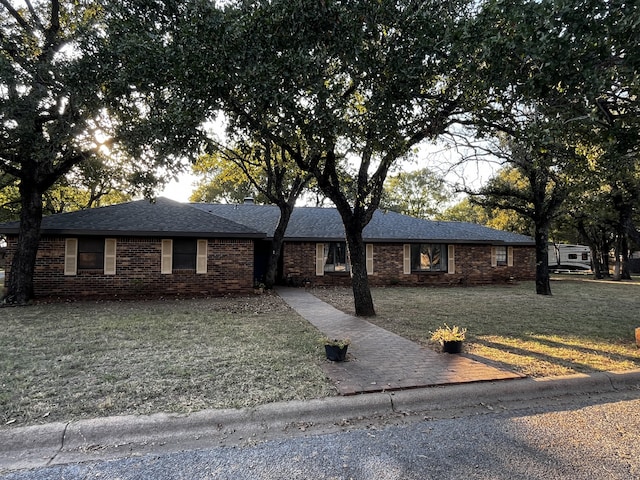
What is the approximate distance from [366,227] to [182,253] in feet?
29.1

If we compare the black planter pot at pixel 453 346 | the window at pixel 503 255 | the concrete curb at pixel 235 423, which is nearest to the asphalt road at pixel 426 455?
the concrete curb at pixel 235 423

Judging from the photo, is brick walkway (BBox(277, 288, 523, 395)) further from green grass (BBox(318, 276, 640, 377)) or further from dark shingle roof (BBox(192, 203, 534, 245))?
dark shingle roof (BBox(192, 203, 534, 245))

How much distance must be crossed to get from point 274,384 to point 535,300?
36.7 feet

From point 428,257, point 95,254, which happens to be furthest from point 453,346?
point 428,257

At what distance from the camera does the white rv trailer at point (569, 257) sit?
108 ft

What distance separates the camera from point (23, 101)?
859cm

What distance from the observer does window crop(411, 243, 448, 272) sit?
57.9ft

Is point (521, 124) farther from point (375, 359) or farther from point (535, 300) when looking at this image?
point (535, 300)

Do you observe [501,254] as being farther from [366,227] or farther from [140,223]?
[140,223]

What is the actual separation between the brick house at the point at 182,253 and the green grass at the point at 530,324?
10.1 ft

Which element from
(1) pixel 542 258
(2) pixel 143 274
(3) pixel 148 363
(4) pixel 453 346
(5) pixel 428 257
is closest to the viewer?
(3) pixel 148 363

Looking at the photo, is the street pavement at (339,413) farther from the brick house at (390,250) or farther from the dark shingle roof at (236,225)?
the brick house at (390,250)

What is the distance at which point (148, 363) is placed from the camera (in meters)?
5.02

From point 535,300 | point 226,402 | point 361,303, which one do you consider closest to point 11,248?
point 361,303
